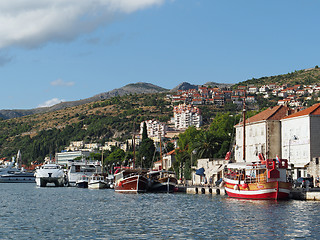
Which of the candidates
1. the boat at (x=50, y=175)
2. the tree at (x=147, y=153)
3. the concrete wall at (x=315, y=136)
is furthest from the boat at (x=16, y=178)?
the concrete wall at (x=315, y=136)

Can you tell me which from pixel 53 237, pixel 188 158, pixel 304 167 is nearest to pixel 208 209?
pixel 53 237

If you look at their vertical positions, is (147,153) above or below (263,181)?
above

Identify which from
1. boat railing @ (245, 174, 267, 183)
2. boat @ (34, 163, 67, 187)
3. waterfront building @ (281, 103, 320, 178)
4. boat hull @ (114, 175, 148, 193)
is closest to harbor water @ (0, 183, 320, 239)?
boat railing @ (245, 174, 267, 183)

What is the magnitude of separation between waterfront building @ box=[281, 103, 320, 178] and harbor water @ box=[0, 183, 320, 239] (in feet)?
77.6

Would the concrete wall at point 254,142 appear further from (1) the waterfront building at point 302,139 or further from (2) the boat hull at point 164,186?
(2) the boat hull at point 164,186

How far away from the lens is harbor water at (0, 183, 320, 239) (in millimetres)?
35594

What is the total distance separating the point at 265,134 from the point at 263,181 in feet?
101

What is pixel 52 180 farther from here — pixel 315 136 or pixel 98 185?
pixel 315 136

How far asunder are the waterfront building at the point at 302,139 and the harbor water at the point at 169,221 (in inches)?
931

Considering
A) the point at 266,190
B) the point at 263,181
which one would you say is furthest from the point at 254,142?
the point at 266,190

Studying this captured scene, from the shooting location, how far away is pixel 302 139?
268ft

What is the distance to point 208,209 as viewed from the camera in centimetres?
5181

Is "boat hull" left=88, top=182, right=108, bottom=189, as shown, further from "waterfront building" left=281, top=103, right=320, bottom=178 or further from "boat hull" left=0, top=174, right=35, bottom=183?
"boat hull" left=0, top=174, right=35, bottom=183

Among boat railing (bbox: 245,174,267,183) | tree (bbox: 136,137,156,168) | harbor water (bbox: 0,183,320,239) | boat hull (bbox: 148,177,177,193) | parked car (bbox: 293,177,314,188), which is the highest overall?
tree (bbox: 136,137,156,168)
